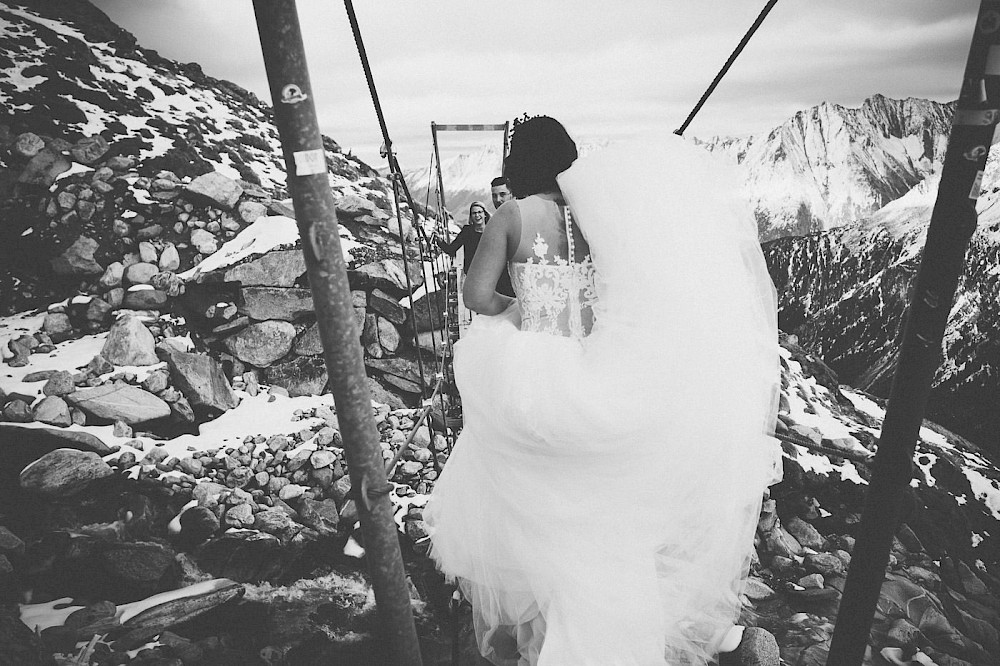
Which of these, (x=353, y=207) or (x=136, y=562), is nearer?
(x=136, y=562)

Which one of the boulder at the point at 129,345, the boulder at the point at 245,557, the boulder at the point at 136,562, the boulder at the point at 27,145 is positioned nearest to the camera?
the boulder at the point at 136,562

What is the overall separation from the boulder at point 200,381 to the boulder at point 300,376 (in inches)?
18.7

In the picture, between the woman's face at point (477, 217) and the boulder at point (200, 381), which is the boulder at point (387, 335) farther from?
the woman's face at point (477, 217)

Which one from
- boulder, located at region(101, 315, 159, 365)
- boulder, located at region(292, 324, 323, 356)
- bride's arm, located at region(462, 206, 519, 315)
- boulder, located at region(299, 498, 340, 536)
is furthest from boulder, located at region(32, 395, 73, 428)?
bride's arm, located at region(462, 206, 519, 315)

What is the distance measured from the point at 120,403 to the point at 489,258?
4.74 metres

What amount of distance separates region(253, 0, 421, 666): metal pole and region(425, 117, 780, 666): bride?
373 millimetres

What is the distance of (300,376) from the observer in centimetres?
548

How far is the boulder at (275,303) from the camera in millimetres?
5707

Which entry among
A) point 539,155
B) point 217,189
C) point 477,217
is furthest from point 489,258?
point 217,189

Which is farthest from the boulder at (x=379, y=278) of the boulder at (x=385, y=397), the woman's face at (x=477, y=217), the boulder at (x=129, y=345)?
the boulder at (x=129, y=345)

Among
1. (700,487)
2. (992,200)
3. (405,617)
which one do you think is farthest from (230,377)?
(992,200)

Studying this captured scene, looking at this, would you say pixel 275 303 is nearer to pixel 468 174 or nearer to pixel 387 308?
pixel 387 308

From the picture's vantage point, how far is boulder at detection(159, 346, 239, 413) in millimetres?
4836

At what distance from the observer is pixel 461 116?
22.7 feet
